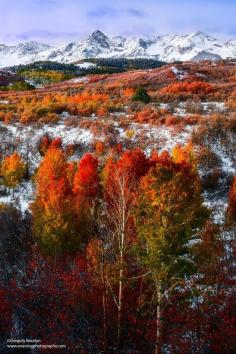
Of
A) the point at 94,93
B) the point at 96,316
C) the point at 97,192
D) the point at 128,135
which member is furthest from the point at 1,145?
the point at 96,316

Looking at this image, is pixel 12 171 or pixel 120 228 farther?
pixel 12 171

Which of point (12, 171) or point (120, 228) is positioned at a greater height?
point (12, 171)

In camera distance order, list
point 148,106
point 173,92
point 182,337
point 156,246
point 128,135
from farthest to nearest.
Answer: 1. point 173,92
2. point 148,106
3. point 128,135
4. point 182,337
5. point 156,246

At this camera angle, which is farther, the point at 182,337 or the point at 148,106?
the point at 148,106

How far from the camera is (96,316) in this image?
86.6 ft

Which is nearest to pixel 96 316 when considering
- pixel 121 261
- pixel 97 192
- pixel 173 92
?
pixel 121 261

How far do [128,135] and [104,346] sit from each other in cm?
3667

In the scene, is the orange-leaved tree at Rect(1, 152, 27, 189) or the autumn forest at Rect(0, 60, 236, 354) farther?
the orange-leaved tree at Rect(1, 152, 27, 189)

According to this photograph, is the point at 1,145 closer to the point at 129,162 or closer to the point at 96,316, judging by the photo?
the point at 129,162

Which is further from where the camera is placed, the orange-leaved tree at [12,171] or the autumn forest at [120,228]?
the orange-leaved tree at [12,171]

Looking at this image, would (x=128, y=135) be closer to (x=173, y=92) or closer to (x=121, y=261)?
(x=173, y=92)

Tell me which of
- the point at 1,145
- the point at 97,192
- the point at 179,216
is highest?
the point at 1,145

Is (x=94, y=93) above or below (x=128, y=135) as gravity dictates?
above

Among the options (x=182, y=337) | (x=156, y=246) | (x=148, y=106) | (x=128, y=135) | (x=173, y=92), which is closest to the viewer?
(x=156, y=246)
